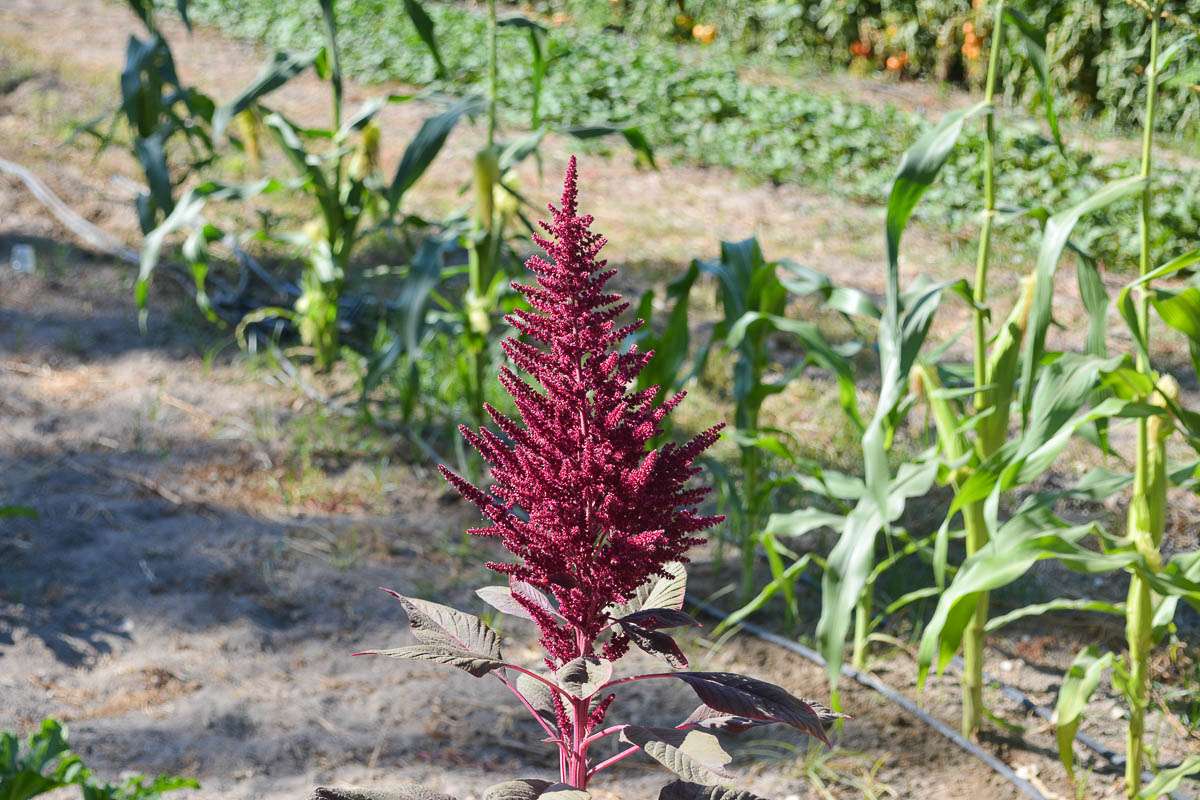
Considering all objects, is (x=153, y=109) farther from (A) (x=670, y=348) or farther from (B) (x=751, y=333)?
(B) (x=751, y=333)

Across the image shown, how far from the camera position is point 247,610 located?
8.09ft

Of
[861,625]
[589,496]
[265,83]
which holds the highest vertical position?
[265,83]

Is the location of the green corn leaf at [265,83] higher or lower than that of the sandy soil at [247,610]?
higher

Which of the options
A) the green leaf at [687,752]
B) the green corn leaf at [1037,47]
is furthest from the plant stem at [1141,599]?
the green leaf at [687,752]

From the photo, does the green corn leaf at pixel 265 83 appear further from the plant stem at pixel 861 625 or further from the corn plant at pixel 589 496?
the corn plant at pixel 589 496

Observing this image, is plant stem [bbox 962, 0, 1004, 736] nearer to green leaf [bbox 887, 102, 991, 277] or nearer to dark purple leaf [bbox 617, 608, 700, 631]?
green leaf [bbox 887, 102, 991, 277]

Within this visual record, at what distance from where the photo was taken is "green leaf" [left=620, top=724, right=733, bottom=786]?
0.98 metres

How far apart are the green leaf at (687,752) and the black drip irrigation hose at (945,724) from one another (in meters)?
1.22

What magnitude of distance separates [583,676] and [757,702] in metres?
0.17

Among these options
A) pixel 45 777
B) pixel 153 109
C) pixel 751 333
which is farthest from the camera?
pixel 153 109

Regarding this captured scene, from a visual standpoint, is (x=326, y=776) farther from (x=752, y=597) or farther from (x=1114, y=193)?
(x=1114, y=193)

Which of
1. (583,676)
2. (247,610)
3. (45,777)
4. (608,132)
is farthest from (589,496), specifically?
(608,132)

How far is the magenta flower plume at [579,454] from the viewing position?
1.00m

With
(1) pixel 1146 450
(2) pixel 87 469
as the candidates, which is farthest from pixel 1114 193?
(2) pixel 87 469
